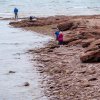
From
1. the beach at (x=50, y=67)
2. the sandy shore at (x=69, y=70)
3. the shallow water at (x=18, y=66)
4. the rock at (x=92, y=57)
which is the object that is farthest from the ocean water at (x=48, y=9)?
the rock at (x=92, y=57)

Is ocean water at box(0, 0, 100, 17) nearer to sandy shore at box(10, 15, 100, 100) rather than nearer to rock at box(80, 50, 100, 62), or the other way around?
sandy shore at box(10, 15, 100, 100)

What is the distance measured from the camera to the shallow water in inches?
748

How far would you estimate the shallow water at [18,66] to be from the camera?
19006 mm

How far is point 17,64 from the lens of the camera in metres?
25.6

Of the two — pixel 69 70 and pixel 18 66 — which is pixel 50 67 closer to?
pixel 69 70

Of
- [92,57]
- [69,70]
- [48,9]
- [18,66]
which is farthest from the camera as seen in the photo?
[48,9]

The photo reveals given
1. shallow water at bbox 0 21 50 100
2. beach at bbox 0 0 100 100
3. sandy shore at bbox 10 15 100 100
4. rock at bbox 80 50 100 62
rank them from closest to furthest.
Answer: sandy shore at bbox 10 15 100 100 → beach at bbox 0 0 100 100 → shallow water at bbox 0 21 50 100 → rock at bbox 80 50 100 62

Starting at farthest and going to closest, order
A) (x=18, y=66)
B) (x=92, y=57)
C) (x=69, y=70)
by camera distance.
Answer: (x=18, y=66), (x=92, y=57), (x=69, y=70)

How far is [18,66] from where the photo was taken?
25000 mm

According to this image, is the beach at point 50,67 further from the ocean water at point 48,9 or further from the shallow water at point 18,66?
the ocean water at point 48,9

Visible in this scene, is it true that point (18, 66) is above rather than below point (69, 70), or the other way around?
below

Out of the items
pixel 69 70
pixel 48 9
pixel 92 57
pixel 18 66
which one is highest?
pixel 92 57

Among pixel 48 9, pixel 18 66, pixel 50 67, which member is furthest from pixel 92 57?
pixel 48 9

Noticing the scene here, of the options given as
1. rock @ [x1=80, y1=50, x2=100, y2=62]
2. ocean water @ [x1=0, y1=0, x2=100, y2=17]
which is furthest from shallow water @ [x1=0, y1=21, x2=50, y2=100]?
ocean water @ [x1=0, y1=0, x2=100, y2=17]
